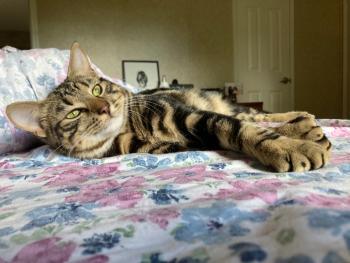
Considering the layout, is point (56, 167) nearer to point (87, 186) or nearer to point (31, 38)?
point (87, 186)

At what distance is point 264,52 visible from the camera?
161 inches

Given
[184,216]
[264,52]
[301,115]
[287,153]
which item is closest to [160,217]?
[184,216]

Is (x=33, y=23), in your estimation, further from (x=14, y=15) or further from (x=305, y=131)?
(x=305, y=131)

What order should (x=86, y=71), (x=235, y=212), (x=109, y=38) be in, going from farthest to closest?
(x=109, y=38)
(x=86, y=71)
(x=235, y=212)

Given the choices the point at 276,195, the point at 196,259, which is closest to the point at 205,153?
the point at 276,195

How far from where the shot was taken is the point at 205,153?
0.98 m

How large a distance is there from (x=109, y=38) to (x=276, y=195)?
120 inches

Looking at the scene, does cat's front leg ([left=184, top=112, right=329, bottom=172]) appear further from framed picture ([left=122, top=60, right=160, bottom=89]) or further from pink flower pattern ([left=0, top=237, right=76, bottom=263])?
framed picture ([left=122, top=60, right=160, bottom=89])

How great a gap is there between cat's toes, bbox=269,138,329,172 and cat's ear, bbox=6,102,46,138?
84 cm

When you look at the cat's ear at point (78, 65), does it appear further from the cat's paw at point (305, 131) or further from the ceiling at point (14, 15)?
the ceiling at point (14, 15)

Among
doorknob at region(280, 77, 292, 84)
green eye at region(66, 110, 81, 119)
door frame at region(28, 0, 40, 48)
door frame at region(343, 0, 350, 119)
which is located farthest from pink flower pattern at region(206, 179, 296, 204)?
door frame at region(343, 0, 350, 119)

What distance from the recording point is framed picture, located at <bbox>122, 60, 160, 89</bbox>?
335cm

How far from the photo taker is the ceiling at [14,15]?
8.02 ft

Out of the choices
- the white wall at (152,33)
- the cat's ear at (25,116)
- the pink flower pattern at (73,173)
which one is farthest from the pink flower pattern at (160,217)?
the white wall at (152,33)
